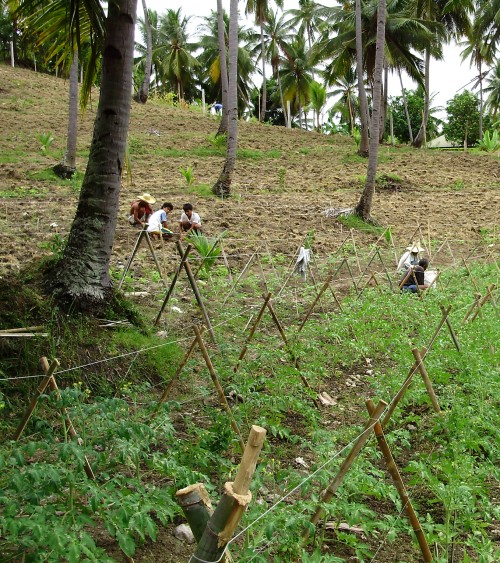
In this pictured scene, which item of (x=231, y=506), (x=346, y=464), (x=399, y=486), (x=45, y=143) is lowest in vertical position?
(x=399, y=486)

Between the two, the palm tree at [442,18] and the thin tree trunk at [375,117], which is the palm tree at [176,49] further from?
the thin tree trunk at [375,117]

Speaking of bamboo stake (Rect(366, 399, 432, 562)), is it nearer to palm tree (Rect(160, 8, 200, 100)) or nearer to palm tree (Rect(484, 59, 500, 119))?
palm tree (Rect(160, 8, 200, 100))

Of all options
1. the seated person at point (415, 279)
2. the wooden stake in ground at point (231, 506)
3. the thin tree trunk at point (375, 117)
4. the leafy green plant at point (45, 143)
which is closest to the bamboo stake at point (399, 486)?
the wooden stake in ground at point (231, 506)

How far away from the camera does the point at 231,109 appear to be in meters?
13.2

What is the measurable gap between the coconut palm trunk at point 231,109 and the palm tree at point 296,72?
19401 mm

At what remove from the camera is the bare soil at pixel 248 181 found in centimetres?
1066

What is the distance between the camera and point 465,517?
9.77 feet

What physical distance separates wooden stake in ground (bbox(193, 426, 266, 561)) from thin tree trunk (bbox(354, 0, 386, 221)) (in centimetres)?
1126

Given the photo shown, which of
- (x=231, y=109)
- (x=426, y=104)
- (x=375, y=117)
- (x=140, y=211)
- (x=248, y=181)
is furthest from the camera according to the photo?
(x=426, y=104)

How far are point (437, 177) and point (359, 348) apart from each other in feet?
44.1

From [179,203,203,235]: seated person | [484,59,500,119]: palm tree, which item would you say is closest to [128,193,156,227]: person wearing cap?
[179,203,203,235]: seated person

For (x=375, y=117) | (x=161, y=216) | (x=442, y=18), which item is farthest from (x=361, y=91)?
(x=442, y=18)

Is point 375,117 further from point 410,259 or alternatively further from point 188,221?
point 188,221

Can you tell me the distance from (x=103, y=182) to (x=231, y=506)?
12.6 ft
